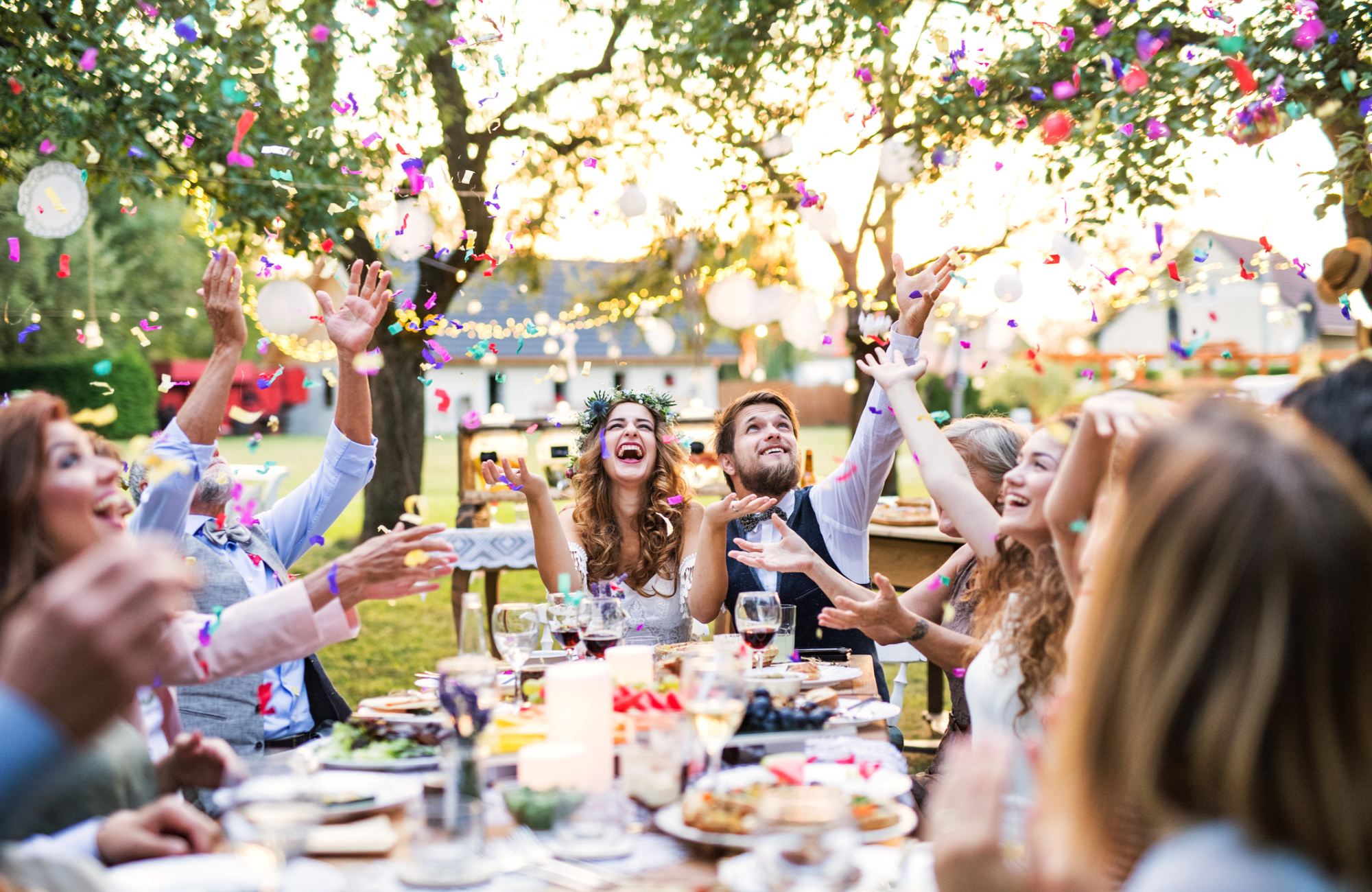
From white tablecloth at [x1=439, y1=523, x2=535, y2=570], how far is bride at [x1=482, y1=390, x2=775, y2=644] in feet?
7.24

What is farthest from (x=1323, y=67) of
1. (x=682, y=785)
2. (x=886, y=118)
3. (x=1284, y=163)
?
(x=682, y=785)

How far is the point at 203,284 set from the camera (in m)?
2.57

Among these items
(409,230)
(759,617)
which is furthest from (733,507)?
(409,230)

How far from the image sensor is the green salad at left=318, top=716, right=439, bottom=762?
1.90 meters

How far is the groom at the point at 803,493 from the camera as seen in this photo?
10.7 feet

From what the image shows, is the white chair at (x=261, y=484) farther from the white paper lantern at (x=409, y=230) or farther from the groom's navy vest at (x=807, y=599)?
the groom's navy vest at (x=807, y=599)

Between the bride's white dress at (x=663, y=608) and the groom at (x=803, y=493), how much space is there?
0.52ft

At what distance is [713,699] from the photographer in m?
1.66

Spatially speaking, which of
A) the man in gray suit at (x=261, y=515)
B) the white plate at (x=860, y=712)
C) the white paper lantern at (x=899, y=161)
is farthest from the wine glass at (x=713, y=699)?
the white paper lantern at (x=899, y=161)

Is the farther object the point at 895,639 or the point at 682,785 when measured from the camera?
the point at 895,639

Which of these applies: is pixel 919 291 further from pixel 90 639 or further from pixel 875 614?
pixel 90 639

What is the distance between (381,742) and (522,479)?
1.50 meters

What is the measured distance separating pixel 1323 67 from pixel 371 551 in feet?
14.6

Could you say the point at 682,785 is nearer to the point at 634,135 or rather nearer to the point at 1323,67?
the point at 1323,67
